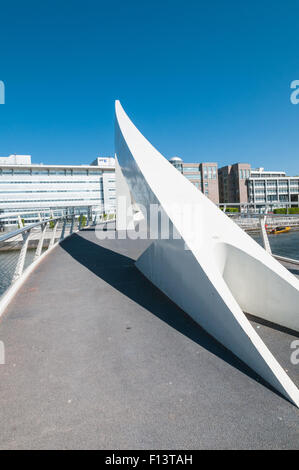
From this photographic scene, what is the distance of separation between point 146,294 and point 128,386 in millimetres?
1840

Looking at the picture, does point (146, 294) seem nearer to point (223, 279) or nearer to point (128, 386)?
point (223, 279)

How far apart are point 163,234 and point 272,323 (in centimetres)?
155

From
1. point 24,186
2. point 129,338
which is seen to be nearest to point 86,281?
point 129,338

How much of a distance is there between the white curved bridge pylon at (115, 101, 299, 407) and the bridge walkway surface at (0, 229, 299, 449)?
14cm

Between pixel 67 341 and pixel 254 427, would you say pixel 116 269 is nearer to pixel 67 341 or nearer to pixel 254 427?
pixel 67 341

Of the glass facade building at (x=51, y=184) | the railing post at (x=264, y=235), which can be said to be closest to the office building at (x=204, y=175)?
the glass facade building at (x=51, y=184)

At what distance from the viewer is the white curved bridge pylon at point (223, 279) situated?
197cm

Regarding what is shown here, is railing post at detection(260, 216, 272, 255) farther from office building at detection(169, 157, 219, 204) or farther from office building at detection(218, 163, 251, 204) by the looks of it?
office building at detection(218, 163, 251, 204)

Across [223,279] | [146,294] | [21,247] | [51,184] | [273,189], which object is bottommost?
[146,294]

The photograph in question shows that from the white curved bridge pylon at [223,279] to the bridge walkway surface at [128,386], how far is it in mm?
138

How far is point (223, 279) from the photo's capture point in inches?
105

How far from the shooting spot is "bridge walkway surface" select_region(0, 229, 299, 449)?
1.35 m

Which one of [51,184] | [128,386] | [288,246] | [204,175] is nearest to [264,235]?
[288,246]

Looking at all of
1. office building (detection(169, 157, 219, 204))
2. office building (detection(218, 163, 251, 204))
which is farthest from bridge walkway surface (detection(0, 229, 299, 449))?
office building (detection(218, 163, 251, 204))
